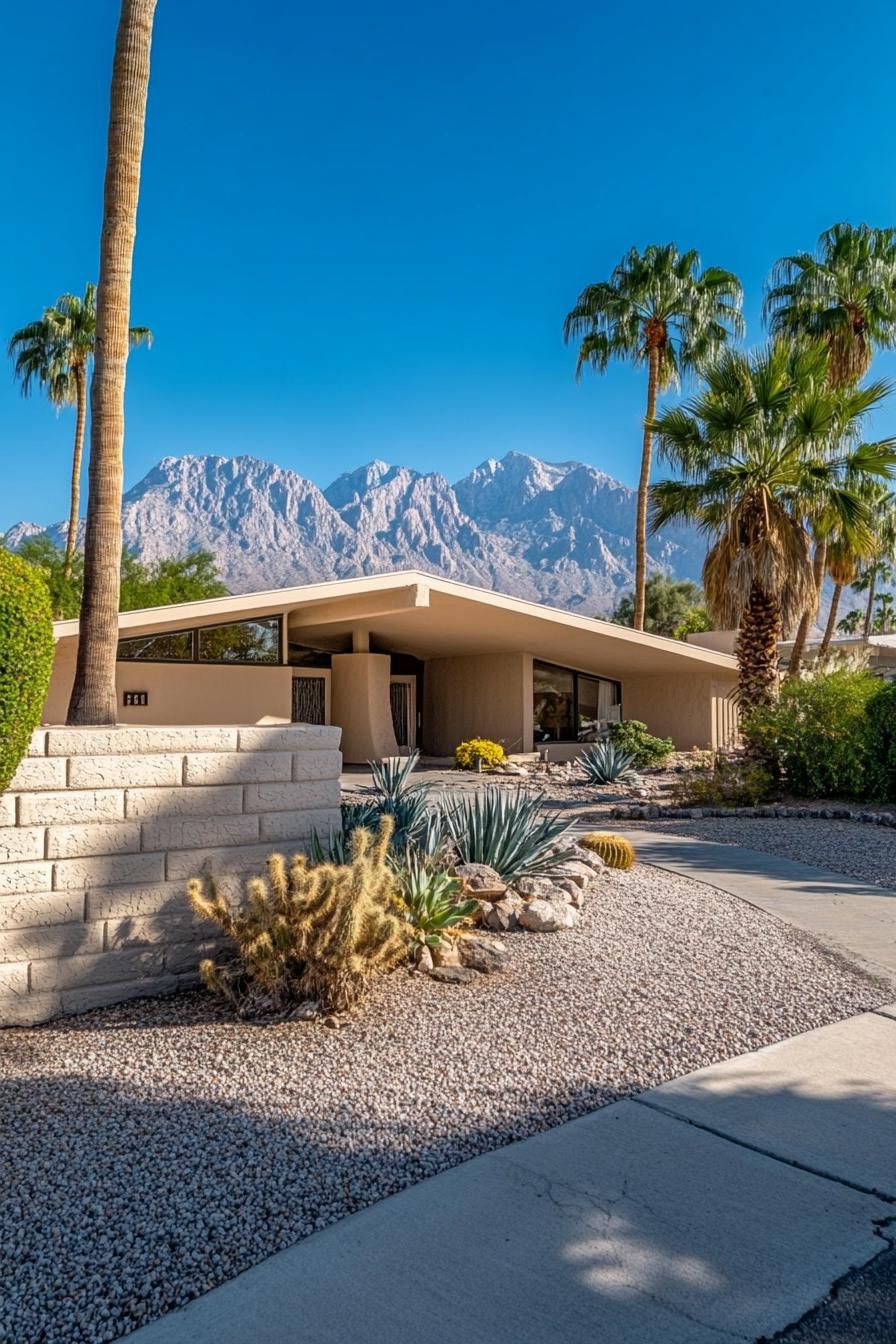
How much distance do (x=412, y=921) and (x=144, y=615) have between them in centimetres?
1258

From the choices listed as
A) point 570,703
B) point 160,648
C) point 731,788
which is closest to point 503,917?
point 731,788

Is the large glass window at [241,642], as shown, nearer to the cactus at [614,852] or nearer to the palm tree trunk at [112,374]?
the cactus at [614,852]

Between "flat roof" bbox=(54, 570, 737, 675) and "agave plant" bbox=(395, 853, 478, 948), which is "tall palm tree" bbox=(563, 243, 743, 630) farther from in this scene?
"agave plant" bbox=(395, 853, 478, 948)

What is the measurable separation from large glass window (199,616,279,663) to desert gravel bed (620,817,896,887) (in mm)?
10077

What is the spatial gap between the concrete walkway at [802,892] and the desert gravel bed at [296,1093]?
446mm

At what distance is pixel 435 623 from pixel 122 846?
1629 centimetres

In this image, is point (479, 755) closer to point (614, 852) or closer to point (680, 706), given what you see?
point (680, 706)

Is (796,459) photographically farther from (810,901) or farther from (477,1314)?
(477,1314)

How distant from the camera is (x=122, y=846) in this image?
5430 mm

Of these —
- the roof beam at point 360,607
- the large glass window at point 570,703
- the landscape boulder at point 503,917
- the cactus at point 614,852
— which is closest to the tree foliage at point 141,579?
the roof beam at point 360,607

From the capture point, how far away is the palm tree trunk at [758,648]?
15.8 meters

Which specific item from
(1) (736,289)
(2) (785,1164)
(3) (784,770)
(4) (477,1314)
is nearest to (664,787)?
(3) (784,770)

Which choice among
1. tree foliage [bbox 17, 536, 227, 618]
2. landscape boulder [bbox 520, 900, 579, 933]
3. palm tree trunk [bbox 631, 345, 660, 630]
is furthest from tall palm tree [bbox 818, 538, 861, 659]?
tree foliage [bbox 17, 536, 227, 618]

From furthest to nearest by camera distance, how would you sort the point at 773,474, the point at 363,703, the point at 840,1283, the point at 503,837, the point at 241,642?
the point at 363,703
the point at 241,642
the point at 773,474
the point at 503,837
the point at 840,1283
